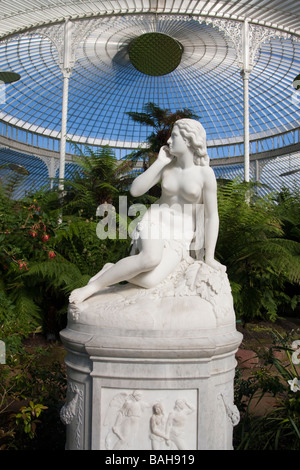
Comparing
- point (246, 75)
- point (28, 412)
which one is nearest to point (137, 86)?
point (246, 75)

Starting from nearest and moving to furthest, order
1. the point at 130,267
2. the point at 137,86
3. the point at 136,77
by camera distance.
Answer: the point at 130,267 → the point at 136,77 → the point at 137,86

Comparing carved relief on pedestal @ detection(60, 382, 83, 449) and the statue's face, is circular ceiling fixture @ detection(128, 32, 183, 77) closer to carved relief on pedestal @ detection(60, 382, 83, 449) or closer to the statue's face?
the statue's face

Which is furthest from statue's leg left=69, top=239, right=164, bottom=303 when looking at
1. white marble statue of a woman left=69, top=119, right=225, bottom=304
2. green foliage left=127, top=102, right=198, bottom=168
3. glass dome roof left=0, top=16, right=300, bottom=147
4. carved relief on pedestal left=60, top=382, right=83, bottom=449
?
glass dome roof left=0, top=16, right=300, bottom=147

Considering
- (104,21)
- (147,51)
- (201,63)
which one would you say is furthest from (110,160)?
(201,63)

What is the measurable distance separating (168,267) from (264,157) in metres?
23.2

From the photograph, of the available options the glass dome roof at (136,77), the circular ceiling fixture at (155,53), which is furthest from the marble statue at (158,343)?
the circular ceiling fixture at (155,53)

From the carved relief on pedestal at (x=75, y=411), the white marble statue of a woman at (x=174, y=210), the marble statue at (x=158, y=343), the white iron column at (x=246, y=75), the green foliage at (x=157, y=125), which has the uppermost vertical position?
the white iron column at (x=246, y=75)

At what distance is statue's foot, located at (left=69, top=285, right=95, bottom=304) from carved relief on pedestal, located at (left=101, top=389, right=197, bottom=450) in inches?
24.7

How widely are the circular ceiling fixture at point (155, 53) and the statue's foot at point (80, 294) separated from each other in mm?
18771

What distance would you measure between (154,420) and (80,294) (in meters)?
0.88

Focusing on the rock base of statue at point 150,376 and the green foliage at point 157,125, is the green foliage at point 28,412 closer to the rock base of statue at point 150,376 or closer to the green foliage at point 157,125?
the rock base of statue at point 150,376

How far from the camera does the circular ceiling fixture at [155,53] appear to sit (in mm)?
19109

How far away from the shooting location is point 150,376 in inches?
83.9

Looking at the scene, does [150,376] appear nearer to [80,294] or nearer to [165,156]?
[80,294]
